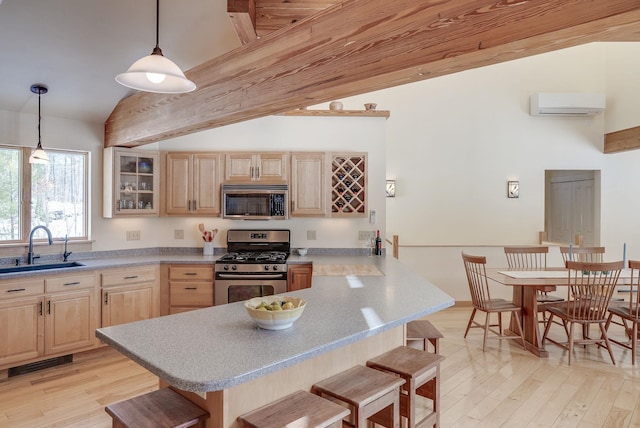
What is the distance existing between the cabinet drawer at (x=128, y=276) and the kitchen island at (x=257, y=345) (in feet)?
7.10

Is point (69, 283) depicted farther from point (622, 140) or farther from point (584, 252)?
point (622, 140)

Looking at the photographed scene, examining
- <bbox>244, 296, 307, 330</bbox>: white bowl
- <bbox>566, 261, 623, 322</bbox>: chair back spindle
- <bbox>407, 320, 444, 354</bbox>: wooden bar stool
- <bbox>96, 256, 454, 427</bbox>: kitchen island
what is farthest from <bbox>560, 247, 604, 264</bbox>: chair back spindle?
<bbox>244, 296, 307, 330</bbox>: white bowl

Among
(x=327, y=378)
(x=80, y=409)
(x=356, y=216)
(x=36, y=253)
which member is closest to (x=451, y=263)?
(x=356, y=216)

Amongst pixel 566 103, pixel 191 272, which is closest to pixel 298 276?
pixel 191 272

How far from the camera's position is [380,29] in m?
2.00

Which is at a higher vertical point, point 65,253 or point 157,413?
point 65,253

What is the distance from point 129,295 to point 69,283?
569 mm

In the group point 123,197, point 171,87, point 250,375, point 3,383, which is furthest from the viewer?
point 123,197

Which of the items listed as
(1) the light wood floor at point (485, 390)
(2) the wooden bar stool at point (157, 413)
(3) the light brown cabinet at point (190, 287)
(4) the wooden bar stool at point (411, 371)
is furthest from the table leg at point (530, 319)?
(2) the wooden bar stool at point (157, 413)

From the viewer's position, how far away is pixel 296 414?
5.04ft

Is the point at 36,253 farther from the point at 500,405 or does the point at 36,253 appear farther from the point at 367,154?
the point at 500,405

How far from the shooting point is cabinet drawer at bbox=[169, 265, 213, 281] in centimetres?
418

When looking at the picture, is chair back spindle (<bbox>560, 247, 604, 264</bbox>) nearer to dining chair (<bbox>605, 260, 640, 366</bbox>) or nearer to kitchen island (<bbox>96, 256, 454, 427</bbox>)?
dining chair (<bbox>605, 260, 640, 366</bbox>)

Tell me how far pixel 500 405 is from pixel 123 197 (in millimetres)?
4213
